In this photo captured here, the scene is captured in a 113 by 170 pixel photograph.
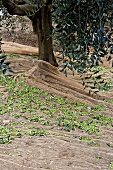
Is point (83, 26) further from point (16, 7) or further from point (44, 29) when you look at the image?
point (44, 29)

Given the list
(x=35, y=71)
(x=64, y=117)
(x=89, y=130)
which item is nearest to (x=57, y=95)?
(x=35, y=71)

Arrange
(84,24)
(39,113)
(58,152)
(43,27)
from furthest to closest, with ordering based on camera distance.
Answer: (43,27) → (39,113) → (58,152) → (84,24)

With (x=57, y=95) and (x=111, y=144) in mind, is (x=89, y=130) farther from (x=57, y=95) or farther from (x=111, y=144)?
(x=57, y=95)

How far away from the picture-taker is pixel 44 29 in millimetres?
9352

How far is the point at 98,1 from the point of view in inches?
105

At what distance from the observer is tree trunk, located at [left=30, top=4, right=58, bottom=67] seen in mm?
9078

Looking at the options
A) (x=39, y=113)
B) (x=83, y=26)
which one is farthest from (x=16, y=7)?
(x=83, y=26)

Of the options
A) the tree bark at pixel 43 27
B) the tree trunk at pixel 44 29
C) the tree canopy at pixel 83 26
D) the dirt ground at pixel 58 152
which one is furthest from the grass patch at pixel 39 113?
Result: the tree canopy at pixel 83 26

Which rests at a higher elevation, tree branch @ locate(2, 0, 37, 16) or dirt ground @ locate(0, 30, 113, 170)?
tree branch @ locate(2, 0, 37, 16)

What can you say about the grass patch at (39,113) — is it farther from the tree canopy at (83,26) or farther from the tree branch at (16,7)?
the tree canopy at (83,26)

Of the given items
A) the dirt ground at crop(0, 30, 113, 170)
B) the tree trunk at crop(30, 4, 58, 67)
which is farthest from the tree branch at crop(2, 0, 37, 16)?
the dirt ground at crop(0, 30, 113, 170)

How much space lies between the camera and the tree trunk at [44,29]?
9.08 m

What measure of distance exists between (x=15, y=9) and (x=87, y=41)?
515 cm

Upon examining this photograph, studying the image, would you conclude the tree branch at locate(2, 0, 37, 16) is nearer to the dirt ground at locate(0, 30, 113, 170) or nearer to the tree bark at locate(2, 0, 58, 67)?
the tree bark at locate(2, 0, 58, 67)
